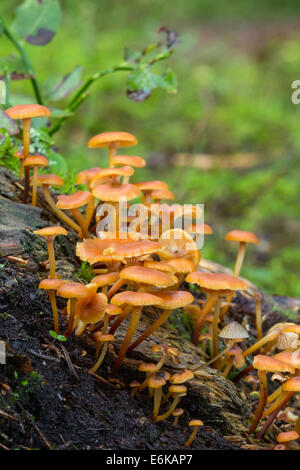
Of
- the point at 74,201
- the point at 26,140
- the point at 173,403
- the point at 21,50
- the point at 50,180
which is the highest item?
the point at 21,50

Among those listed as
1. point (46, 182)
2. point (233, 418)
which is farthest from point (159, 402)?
point (46, 182)

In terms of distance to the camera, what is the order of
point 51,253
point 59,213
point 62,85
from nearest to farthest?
point 51,253
point 59,213
point 62,85

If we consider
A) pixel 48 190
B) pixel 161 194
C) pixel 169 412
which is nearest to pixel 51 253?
pixel 48 190

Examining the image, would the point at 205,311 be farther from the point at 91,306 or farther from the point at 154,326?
the point at 91,306

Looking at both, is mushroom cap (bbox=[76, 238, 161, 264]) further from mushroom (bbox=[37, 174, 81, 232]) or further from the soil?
mushroom (bbox=[37, 174, 81, 232])

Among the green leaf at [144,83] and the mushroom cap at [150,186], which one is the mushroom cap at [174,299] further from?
the green leaf at [144,83]

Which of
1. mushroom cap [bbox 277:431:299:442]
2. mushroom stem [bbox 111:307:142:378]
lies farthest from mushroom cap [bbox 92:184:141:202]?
mushroom cap [bbox 277:431:299:442]

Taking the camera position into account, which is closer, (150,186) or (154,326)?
(154,326)
